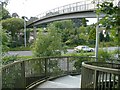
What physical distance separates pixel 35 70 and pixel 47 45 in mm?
4183

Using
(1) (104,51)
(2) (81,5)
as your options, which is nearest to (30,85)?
(1) (104,51)

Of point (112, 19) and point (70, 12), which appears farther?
point (70, 12)

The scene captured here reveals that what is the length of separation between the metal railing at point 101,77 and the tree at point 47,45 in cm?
606

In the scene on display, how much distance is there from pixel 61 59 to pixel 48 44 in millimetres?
2746

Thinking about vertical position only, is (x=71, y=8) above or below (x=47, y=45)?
above

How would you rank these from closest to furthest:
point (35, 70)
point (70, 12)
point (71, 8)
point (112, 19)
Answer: point (112, 19), point (35, 70), point (71, 8), point (70, 12)

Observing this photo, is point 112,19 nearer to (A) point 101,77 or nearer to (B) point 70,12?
(A) point 101,77

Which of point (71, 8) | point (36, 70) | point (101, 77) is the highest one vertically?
point (71, 8)

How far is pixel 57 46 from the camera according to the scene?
10023 mm

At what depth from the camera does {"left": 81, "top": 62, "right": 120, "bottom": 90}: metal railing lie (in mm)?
2771

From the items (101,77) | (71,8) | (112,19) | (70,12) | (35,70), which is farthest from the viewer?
(70,12)

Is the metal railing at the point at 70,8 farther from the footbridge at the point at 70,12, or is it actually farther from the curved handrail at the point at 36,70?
the curved handrail at the point at 36,70

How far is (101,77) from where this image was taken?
3.10 meters

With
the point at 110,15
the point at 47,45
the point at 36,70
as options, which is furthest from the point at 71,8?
the point at 110,15
